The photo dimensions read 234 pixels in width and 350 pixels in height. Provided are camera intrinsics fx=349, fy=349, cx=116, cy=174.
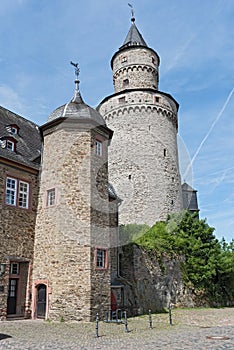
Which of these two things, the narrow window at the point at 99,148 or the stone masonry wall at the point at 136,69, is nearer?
the narrow window at the point at 99,148

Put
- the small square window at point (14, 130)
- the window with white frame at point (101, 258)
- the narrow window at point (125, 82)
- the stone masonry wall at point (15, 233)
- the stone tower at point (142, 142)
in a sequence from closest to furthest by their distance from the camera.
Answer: the stone masonry wall at point (15, 233) → the window with white frame at point (101, 258) → the small square window at point (14, 130) → the stone tower at point (142, 142) → the narrow window at point (125, 82)

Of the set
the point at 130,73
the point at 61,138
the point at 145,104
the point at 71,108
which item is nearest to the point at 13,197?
the point at 61,138

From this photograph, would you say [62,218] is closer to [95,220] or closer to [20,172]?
[95,220]

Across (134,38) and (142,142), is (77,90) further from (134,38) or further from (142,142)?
(134,38)

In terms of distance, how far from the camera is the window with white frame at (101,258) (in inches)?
564

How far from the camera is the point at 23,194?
15492 mm

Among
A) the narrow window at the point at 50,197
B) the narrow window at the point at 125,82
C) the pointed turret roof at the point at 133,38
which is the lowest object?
the narrow window at the point at 50,197

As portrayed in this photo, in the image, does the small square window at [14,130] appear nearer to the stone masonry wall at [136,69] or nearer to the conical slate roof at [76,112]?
the conical slate roof at [76,112]

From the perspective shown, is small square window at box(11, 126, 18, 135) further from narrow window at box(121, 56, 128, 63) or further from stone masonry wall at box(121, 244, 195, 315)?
narrow window at box(121, 56, 128, 63)

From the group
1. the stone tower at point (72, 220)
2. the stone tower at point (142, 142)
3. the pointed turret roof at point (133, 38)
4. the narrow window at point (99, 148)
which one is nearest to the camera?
the stone tower at point (72, 220)

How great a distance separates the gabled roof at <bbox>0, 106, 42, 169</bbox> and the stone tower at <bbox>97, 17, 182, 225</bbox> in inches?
445

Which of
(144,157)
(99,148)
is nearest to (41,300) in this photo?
(99,148)

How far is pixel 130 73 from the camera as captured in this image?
33406 mm

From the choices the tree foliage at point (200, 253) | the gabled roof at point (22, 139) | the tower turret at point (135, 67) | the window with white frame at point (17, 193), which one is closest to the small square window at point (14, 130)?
the gabled roof at point (22, 139)
